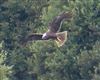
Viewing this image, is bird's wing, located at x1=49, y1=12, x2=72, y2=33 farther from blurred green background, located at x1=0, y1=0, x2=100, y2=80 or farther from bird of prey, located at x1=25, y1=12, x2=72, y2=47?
blurred green background, located at x1=0, y1=0, x2=100, y2=80

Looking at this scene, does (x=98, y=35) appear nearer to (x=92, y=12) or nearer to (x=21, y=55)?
(x=92, y=12)

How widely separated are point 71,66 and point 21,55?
4280 millimetres

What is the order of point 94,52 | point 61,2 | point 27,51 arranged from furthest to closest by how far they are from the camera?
point 27,51, point 61,2, point 94,52

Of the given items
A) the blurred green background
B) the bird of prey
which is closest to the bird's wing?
the bird of prey

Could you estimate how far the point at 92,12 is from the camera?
36656 millimetres

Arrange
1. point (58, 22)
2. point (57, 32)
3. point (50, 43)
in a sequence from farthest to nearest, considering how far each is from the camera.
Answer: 1. point (50, 43)
2. point (58, 22)
3. point (57, 32)

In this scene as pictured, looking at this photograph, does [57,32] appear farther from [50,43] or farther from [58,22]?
[50,43]

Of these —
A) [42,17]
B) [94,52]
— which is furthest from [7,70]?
[42,17]

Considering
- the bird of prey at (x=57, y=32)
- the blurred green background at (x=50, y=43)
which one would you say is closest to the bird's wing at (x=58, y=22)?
the bird of prey at (x=57, y=32)

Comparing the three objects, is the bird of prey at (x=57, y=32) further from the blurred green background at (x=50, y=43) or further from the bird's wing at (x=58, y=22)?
the blurred green background at (x=50, y=43)

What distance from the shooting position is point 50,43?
37906mm

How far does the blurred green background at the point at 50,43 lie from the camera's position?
36656 millimetres

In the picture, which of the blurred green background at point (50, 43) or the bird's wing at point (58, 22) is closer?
the bird's wing at point (58, 22)

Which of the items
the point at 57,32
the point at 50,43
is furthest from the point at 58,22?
the point at 50,43
